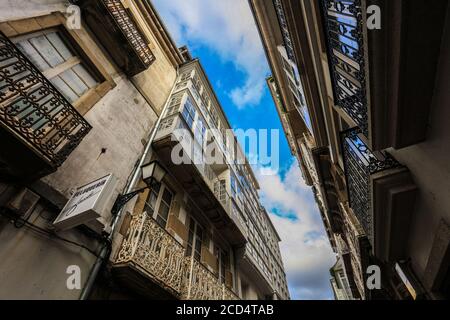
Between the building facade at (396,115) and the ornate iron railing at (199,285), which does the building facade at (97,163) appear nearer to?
the ornate iron railing at (199,285)

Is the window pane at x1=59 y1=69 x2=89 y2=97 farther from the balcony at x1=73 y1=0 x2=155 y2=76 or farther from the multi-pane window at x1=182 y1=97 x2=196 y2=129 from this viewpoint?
the multi-pane window at x1=182 y1=97 x2=196 y2=129

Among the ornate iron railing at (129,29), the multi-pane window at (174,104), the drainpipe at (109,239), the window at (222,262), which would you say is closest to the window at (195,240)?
the window at (222,262)

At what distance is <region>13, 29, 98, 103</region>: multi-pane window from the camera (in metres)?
5.27

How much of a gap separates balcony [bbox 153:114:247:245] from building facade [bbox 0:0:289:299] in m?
0.06

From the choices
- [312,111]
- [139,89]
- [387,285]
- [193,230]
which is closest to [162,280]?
[193,230]

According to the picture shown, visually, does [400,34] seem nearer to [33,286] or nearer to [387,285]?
[33,286]

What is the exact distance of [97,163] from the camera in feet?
19.0

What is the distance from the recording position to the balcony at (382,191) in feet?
14.0

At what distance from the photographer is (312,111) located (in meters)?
9.20

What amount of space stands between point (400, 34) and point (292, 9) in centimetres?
593

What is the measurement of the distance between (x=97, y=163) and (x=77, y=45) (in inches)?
144

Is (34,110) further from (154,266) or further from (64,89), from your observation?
(154,266)

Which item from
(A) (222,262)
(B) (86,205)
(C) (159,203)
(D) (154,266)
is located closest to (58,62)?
(B) (86,205)

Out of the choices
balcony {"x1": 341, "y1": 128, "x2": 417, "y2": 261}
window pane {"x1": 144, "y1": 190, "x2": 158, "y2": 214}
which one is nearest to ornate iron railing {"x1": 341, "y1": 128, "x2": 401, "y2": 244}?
balcony {"x1": 341, "y1": 128, "x2": 417, "y2": 261}
